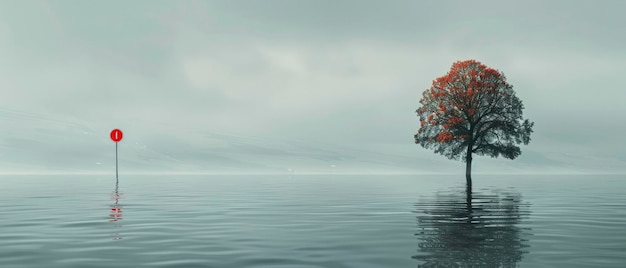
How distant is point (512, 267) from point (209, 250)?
608 centimetres

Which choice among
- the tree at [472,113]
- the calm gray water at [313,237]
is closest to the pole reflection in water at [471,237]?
the calm gray water at [313,237]

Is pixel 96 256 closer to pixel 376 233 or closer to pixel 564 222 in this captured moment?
pixel 376 233

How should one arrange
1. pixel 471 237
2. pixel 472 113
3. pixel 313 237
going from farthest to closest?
1. pixel 472 113
2. pixel 313 237
3. pixel 471 237

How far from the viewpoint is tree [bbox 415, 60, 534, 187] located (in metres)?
75.0

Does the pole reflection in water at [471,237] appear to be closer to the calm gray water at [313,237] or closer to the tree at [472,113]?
the calm gray water at [313,237]

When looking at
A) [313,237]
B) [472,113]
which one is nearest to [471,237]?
[313,237]

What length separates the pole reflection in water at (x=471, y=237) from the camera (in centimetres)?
1193

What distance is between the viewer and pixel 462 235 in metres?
15.9

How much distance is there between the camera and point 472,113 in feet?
245

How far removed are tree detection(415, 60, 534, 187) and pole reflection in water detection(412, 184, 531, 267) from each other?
50610mm

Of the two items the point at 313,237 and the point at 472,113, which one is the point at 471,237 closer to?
the point at 313,237

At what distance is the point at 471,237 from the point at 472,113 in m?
61.1

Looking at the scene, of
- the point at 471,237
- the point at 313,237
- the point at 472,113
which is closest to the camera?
the point at 471,237

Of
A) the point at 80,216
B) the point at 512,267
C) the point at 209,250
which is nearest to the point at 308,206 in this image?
the point at 80,216
